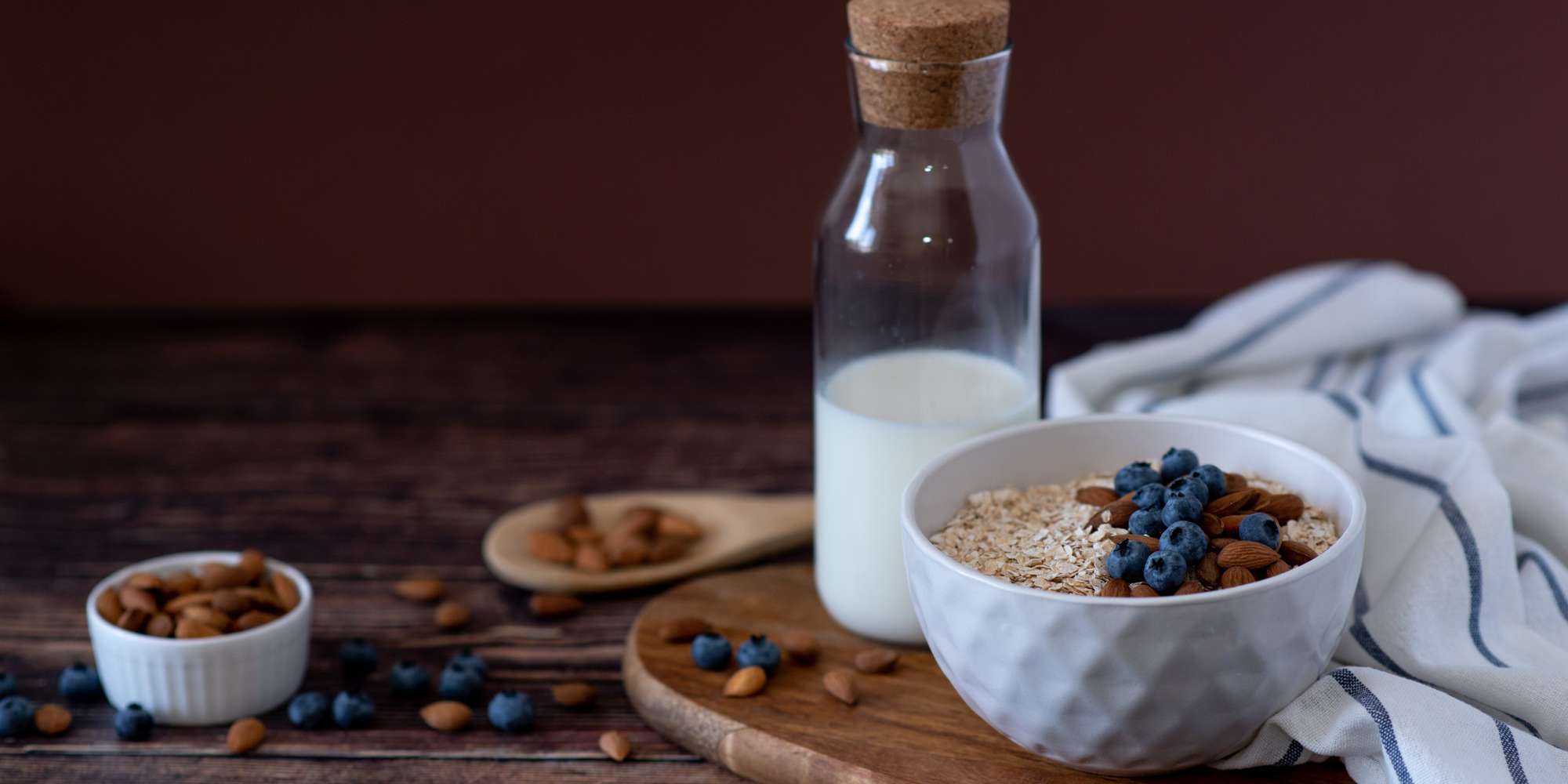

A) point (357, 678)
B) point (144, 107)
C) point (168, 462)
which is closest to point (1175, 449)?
point (357, 678)

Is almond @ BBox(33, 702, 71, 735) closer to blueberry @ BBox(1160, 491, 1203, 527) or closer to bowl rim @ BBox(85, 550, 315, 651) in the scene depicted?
bowl rim @ BBox(85, 550, 315, 651)

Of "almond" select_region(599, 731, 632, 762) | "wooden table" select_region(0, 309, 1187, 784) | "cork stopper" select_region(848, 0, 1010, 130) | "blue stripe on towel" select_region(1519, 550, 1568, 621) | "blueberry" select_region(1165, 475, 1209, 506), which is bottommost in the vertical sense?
"wooden table" select_region(0, 309, 1187, 784)

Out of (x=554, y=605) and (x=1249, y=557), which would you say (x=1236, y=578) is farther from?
(x=554, y=605)

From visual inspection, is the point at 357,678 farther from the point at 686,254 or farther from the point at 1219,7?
the point at 1219,7

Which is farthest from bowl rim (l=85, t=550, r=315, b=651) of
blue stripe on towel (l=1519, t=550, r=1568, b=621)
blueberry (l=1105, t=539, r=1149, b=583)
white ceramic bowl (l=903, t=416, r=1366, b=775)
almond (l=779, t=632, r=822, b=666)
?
blue stripe on towel (l=1519, t=550, r=1568, b=621)

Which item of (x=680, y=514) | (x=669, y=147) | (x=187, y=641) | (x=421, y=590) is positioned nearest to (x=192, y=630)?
(x=187, y=641)
